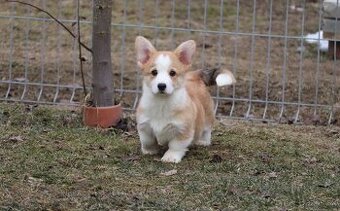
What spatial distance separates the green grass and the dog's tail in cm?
44

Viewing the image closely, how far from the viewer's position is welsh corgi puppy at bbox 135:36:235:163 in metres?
5.31

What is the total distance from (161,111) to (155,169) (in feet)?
1.33

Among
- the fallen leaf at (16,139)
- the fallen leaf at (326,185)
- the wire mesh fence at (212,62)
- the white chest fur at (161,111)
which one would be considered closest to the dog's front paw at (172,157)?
the white chest fur at (161,111)

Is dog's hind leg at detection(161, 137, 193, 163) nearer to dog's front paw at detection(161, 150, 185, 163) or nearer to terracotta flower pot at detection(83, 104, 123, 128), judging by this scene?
dog's front paw at detection(161, 150, 185, 163)

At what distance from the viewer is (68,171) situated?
5156mm

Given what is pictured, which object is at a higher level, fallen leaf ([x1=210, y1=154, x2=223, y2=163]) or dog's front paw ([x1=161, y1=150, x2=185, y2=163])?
dog's front paw ([x1=161, y1=150, x2=185, y2=163])

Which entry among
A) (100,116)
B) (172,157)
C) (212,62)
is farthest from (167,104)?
(212,62)

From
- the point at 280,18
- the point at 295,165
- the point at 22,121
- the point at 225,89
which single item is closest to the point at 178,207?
the point at 295,165

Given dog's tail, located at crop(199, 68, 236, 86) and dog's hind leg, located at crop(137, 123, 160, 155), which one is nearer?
dog's hind leg, located at crop(137, 123, 160, 155)

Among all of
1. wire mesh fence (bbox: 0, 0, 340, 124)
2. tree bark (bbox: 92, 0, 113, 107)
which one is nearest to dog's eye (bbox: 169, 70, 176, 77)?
tree bark (bbox: 92, 0, 113, 107)

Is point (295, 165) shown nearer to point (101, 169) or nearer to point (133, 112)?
point (101, 169)

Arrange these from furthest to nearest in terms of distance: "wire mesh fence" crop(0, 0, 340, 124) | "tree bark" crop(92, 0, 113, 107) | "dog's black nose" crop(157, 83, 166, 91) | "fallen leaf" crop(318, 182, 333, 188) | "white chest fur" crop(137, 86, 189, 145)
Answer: "wire mesh fence" crop(0, 0, 340, 124) < "tree bark" crop(92, 0, 113, 107) < "white chest fur" crop(137, 86, 189, 145) < "dog's black nose" crop(157, 83, 166, 91) < "fallen leaf" crop(318, 182, 333, 188)

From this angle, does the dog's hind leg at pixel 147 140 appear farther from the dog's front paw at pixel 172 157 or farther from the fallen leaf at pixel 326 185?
the fallen leaf at pixel 326 185

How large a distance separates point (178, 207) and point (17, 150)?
152 centimetres
